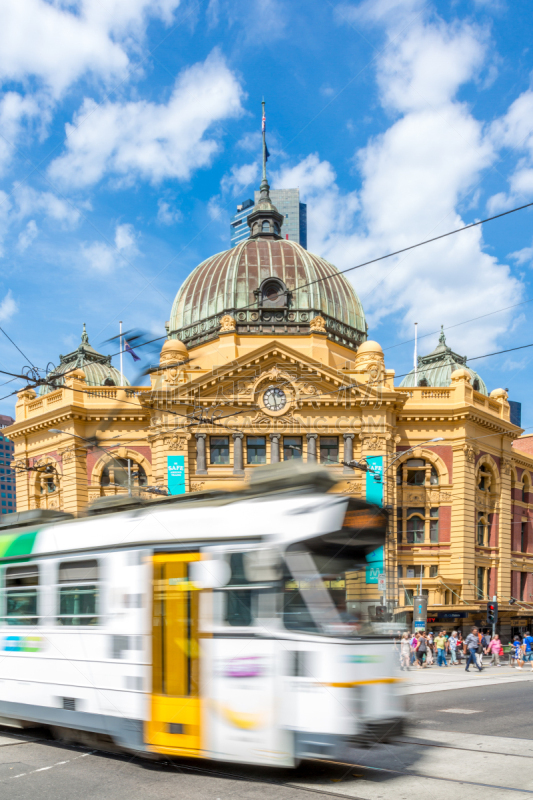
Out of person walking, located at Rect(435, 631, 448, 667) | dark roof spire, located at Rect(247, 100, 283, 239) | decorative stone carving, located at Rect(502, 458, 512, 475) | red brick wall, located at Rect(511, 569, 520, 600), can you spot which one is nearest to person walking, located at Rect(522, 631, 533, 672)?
person walking, located at Rect(435, 631, 448, 667)

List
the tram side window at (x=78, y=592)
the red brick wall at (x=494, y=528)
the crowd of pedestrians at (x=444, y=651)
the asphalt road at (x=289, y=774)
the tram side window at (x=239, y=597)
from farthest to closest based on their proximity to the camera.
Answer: the red brick wall at (x=494, y=528), the crowd of pedestrians at (x=444, y=651), the tram side window at (x=78, y=592), the tram side window at (x=239, y=597), the asphalt road at (x=289, y=774)

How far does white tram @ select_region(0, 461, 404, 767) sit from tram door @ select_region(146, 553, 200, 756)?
0.6 inches

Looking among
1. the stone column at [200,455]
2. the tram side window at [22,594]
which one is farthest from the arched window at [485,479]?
the tram side window at [22,594]

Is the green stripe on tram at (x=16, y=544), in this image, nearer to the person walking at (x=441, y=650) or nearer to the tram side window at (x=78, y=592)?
the tram side window at (x=78, y=592)

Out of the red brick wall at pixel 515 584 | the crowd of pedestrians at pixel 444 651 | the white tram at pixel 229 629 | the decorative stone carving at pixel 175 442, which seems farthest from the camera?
the red brick wall at pixel 515 584

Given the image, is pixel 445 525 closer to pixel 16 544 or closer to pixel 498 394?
pixel 498 394

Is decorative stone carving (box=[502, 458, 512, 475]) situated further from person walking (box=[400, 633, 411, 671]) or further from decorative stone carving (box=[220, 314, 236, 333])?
person walking (box=[400, 633, 411, 671])

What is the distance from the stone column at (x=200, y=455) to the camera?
40094mm

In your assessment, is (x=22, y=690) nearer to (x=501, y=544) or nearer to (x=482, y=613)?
(x=482, y=613)

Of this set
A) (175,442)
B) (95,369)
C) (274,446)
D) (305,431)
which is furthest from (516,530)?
(95,369)

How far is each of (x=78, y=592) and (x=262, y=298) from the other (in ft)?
123

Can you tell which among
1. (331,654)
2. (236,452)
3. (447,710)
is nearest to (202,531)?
(331,654)

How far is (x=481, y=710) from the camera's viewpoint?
15.9 meters

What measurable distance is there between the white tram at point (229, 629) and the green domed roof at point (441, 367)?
150ft
